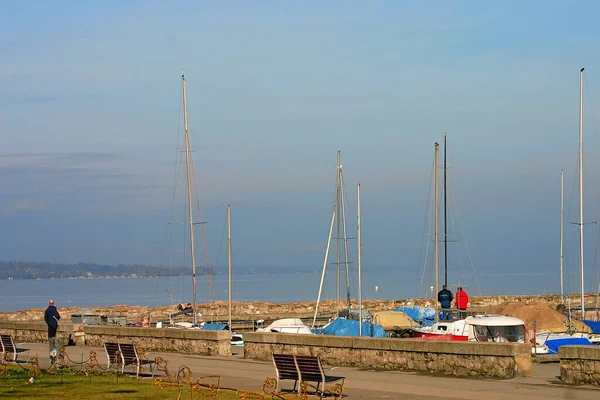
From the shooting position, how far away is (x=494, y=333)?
97.5 feet

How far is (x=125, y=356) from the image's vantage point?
22.5 m

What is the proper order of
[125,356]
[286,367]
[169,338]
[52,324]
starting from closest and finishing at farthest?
[286,367]
[125,356]
[52,324]
[169,338]

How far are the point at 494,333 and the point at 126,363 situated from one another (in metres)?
12.5

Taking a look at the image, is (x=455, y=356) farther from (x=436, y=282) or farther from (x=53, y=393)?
(x=436, y=282)

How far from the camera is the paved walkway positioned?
1791 cm

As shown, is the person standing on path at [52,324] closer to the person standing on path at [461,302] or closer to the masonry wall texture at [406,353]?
the masonry wall texture at [406,353]

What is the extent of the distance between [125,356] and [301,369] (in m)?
5.93

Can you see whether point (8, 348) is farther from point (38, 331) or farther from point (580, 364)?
point (580, 364)

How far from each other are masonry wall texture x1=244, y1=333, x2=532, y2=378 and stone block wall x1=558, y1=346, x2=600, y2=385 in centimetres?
120

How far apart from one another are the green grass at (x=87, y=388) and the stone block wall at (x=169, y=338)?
17.6 feet

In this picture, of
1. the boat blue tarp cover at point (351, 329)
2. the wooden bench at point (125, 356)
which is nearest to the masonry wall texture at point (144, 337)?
the wooden bench at point (125, 356)

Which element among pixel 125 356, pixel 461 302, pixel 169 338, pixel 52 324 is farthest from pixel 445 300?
pixel 125 356

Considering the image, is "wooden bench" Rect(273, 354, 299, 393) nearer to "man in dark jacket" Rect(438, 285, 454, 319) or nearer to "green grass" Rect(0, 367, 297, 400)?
"green grass" Rect(0, 367, 297, 400)

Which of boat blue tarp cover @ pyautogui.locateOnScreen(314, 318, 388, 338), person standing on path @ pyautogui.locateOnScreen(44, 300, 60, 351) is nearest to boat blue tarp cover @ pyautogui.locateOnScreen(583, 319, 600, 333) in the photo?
boat blue tarp cover @ pyautogui.locateOnScreen(314, 318, 388, 338)
